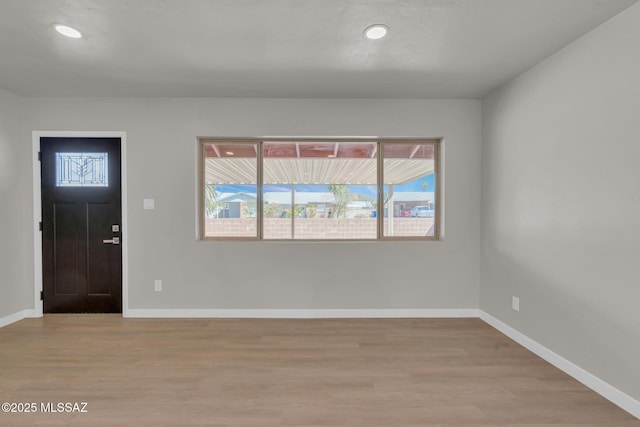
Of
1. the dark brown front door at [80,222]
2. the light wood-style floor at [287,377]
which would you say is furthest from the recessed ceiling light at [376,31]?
the dark brown front door at [80,222]

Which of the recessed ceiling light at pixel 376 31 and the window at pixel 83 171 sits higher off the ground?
the recessed ceiling light at pixel 376 31

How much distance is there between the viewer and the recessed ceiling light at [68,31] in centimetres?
218

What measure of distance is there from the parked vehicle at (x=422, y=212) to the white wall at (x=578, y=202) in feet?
2.53

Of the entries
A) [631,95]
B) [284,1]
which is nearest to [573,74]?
[631,95]

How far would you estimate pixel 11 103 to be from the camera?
347cm

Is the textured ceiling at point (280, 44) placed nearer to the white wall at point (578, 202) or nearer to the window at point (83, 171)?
the white wall at point (578, 202)

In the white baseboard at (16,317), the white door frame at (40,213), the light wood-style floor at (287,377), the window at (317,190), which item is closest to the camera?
the light wood-style floor at (287,377)

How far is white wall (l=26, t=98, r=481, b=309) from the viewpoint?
3.63m

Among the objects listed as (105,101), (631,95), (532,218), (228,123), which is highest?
(105,101)

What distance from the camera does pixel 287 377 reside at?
7.73 ft

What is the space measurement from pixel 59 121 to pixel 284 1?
330 centimetres

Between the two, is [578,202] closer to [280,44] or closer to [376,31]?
[376,31]

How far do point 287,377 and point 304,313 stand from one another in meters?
1.32

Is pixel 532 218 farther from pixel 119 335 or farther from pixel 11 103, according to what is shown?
pixel 11 103
